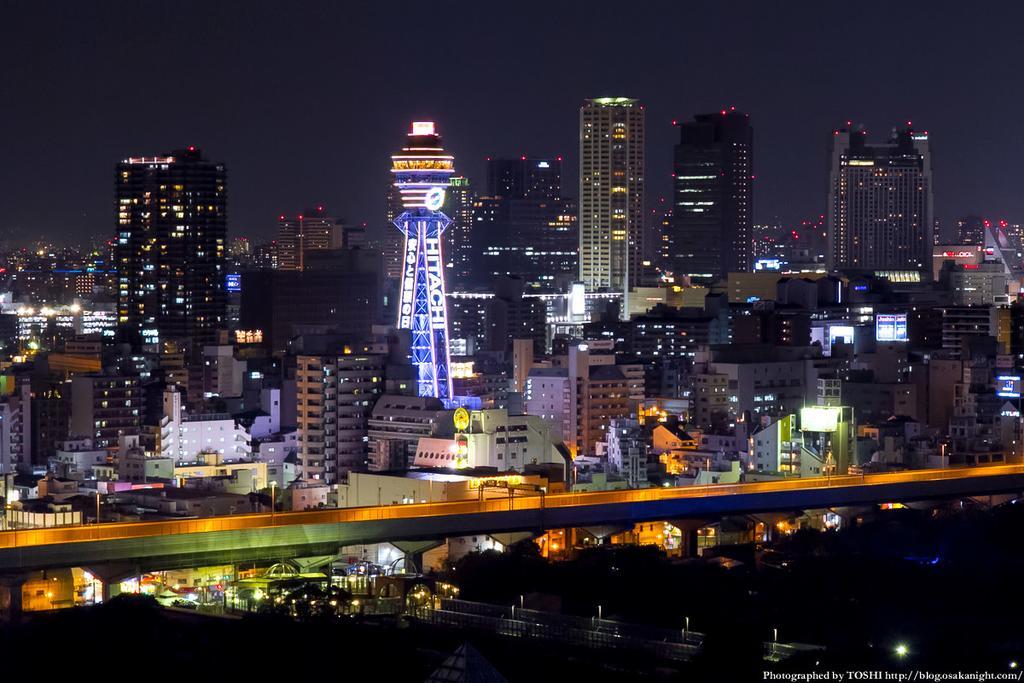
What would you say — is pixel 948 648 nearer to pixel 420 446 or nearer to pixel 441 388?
pixel 420 446

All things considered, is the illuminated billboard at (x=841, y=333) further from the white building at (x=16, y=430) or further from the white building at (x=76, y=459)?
the white building at (x=76, y=459)

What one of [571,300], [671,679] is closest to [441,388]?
[671,679]

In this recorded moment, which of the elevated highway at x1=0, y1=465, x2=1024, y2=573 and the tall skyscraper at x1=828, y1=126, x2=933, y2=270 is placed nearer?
the elevated highway at x1=0, y1=465, x2=1024, y2=573

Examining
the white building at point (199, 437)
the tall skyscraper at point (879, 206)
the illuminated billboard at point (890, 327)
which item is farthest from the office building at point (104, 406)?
the tall skyscraper at point (879, 206)

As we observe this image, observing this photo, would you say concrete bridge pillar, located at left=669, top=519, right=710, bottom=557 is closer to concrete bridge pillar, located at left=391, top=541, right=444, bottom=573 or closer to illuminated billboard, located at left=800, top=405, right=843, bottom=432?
concrete bridge pillar, located at left=391, top=541, right=444, bottom=573

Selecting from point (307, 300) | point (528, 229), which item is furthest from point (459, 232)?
point (307, 300)

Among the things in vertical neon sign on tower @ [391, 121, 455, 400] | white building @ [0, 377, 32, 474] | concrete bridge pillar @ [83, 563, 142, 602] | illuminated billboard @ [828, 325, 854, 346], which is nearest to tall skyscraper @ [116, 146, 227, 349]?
illuminated billboard @ [828, 325, 854, 346]

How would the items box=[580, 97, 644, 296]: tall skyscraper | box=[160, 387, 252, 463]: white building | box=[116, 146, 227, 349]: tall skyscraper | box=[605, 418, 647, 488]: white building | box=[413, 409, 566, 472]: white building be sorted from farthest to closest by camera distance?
1. box=[580, 97, 644, 296]: tall skyscraper
2. box=[116, 146, 227, 349]: tall skyscraper
3. box=[160, 387, 252, 463]: white building
4. box=[605, 418, 647, 488]: white building
5. box=[413, 409, 566, 472]: white building

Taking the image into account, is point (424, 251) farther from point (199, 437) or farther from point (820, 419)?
point (820, 419)
